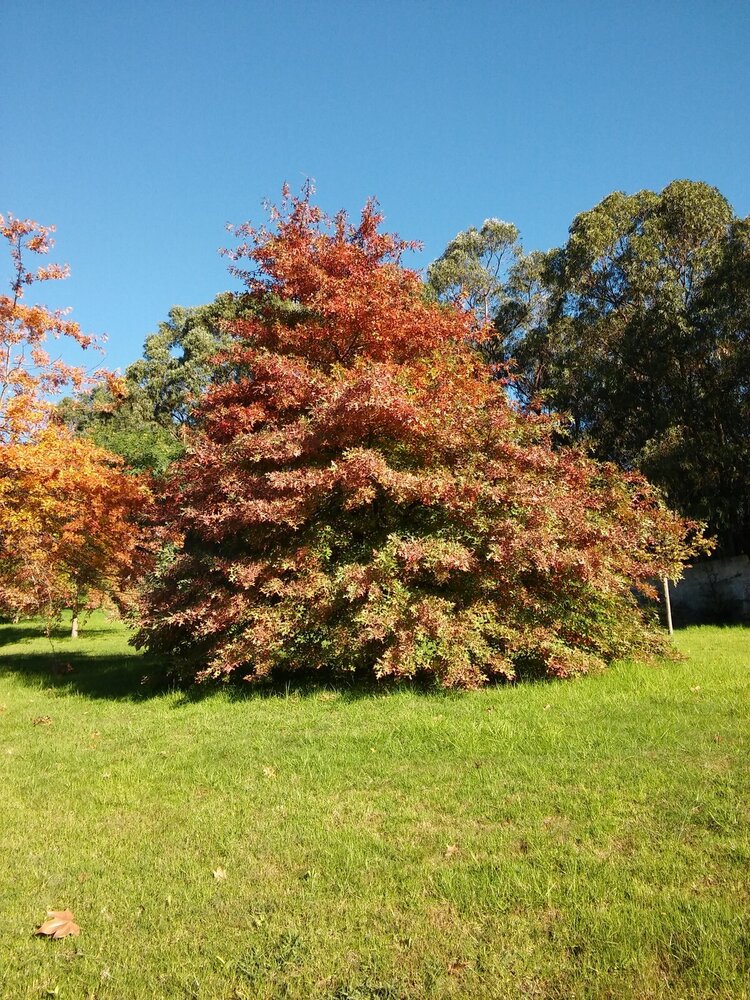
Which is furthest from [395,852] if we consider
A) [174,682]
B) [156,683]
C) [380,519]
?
[156,683]

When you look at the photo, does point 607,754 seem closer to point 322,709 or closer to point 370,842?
point 370,842

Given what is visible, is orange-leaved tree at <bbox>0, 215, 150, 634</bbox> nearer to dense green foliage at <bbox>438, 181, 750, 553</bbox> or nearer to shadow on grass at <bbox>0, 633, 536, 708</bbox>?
shadow on grass at <bbox>0, 633, 536, 708</bbox>

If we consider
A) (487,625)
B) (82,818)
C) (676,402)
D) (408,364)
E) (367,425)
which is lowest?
(82,818)

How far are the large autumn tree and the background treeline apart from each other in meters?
7.28

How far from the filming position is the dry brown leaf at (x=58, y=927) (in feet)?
9.86

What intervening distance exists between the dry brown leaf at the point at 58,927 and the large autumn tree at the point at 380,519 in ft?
13.4

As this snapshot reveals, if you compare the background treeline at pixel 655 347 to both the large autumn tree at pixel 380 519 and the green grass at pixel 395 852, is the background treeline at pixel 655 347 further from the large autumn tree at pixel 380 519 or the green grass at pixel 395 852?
the green grass at pixel 395 852

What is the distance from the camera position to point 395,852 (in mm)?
3633

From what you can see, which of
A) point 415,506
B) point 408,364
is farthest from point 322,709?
point 408,364

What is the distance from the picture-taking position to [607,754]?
4938 millimetres

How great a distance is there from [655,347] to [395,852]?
65.7 ft

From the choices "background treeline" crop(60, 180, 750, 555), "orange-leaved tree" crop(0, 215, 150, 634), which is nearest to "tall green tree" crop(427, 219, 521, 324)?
"background treeline" crop(60, 180, 750, 555)

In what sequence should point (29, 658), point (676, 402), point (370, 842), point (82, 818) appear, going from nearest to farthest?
point (370, 842) → point (82, 818) → point (29, 658) → point (676, 402)

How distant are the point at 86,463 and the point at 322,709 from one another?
5976 mm
